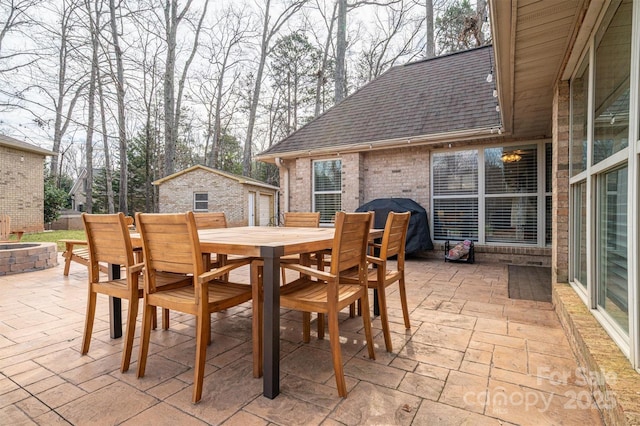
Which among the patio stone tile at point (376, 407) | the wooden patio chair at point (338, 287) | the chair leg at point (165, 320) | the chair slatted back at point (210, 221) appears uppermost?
the chair slatted back at point (210, 221)

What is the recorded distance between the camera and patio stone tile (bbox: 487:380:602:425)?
159cm

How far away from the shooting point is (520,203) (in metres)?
6.04

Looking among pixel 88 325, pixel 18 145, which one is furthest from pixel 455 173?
pixel 18 145

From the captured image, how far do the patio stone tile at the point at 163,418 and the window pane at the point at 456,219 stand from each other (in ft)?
19.7

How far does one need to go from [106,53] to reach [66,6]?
2072 mm

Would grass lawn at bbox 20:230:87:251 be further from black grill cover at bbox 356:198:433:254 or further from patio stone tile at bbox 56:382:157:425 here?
patio stone tile at bbox 56:382:157:425

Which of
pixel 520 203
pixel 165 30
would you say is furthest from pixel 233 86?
pixel 520 203

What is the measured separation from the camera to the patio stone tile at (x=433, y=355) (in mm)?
2152

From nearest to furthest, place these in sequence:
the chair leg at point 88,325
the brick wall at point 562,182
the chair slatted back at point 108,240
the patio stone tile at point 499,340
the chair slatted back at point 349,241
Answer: the chair slatted back at point 349,241, the chair slatted back at point 108,240, the chair leg at point 88,325, the patio stone tile at point 499,340, the brick wall at point 562,182

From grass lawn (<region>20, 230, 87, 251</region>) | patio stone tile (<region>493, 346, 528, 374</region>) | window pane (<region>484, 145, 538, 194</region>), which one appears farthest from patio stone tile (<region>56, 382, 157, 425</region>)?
grass lawn (<region>20, 230, 87, 251</region>)

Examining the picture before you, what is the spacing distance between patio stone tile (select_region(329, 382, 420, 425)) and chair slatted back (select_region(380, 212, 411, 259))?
3.23 feet

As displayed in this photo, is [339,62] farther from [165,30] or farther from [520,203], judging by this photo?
[520,203]

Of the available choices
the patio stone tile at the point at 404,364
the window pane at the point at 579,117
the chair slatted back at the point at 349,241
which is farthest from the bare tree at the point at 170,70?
the patio stone tile at the point at 404,364

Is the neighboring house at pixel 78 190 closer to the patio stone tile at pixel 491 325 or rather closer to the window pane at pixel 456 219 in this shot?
the window pane at pixel 456 219
